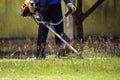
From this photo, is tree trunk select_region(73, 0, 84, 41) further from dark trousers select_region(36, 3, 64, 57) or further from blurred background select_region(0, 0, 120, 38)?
dark trousers select_region(36, 3, 64, 57)

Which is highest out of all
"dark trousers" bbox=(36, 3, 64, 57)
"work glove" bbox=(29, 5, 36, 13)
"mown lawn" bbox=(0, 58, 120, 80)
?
"work glove" bbox=(29, 5, 36, 13)

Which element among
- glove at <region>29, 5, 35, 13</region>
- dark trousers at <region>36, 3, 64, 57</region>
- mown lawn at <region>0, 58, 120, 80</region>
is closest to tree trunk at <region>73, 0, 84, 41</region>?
dark trousers at <region>36, 3, 64, 57</region>

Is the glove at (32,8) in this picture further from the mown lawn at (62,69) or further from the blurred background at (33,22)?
the blurred background at (33,22)

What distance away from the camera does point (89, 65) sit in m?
7.96

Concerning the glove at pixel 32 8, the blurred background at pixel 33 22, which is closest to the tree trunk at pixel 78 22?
the blurred background at pixel 33 22

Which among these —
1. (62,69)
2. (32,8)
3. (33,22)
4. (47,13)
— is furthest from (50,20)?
(33,22)

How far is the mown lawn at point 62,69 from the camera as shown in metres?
7.17

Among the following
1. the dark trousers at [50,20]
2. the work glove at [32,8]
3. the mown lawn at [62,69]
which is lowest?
→ the mown lawn at [62,69]

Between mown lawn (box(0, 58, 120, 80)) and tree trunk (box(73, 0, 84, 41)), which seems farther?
tree trunk (box(73, 0, 84, 41))

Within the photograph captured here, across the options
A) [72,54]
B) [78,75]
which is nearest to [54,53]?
[72,54]

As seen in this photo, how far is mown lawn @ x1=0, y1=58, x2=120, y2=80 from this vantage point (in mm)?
7168

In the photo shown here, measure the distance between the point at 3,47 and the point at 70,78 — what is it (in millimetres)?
5104

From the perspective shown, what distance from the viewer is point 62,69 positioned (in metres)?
7.73

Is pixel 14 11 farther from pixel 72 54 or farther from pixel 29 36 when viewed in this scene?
pixel 72 54
